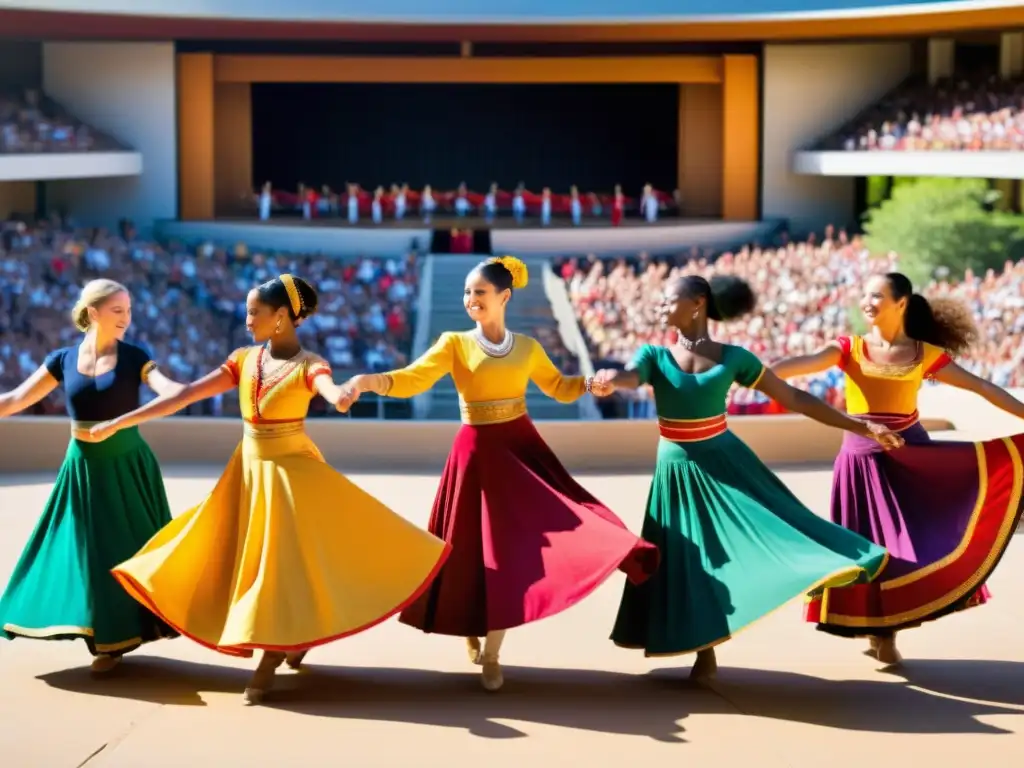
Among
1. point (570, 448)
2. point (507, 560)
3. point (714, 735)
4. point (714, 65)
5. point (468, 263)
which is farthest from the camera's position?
point (714, 65)

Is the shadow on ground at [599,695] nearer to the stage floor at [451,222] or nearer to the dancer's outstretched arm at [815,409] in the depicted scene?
the dancer's outstretched arm at [815,409]

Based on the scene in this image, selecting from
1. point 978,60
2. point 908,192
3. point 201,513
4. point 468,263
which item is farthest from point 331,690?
point 978,60

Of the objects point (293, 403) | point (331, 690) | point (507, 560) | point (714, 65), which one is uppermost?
point (714, 65)

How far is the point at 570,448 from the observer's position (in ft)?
44.2

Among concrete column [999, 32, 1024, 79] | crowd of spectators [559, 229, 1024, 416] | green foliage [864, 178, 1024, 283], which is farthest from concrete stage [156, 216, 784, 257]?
concrete column [999, 32, 1024, 79]

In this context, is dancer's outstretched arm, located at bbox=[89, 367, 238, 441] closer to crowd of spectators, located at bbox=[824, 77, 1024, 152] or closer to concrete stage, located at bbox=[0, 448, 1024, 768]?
concrete stage, located at bbox=[0, 448, 1024, 768]

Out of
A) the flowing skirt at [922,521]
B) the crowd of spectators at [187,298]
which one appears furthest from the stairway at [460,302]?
the flowing skirt at [922,521]

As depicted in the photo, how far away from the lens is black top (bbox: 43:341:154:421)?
6.87 m

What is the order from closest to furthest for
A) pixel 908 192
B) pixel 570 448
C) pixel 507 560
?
1. pixel 507 560
2. pixel 570 448
3. pixel 908 192

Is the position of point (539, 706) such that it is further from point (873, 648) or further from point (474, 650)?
point (873, 648)

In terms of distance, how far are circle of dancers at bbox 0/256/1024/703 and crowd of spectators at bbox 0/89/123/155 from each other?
21910mm

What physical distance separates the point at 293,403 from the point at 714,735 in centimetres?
204

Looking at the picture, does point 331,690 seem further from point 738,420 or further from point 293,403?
point 738,420

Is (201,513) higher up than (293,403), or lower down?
lower down
